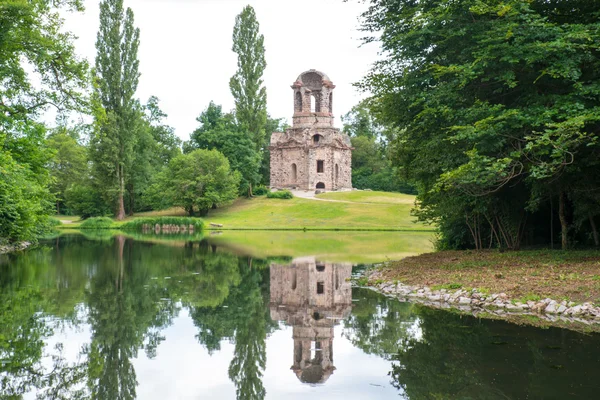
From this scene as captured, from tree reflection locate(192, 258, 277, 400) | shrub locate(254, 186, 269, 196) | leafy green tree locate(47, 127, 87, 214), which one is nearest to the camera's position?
tree reflection locate(192, 258, 277, 400)

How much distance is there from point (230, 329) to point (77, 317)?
9.59 feet

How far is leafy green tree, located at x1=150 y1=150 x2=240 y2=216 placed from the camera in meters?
56.9

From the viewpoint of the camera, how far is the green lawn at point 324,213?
47.9 meters

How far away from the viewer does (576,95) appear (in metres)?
14.0

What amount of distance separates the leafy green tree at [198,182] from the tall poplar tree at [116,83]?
17.7 ft

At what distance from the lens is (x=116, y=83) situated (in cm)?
4978

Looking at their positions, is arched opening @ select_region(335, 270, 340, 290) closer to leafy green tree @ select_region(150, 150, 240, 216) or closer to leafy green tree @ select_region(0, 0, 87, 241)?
leafy green tree @ select_region(0, 0, 87, 241)

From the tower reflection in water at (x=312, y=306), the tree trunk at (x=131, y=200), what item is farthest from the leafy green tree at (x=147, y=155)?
the tower reflection in water at (x=312, y=306)

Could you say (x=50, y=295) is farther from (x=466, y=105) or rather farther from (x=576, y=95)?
(x=576, y=95)

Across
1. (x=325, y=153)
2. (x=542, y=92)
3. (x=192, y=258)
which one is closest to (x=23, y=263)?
(x=192, y=258)

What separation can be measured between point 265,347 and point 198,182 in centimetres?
4919

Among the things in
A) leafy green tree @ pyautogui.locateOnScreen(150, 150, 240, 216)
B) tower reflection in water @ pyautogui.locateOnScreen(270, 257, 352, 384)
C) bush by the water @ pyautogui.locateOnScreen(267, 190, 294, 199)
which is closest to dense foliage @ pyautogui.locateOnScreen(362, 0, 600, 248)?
tower reflection in water @ pyautogui.locateOnScreen(270, 257, 352, 384)

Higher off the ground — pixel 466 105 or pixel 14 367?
pixel 466 105

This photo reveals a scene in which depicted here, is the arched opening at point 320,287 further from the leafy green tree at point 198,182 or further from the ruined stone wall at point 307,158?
the ruined stone wall at point 307,158
